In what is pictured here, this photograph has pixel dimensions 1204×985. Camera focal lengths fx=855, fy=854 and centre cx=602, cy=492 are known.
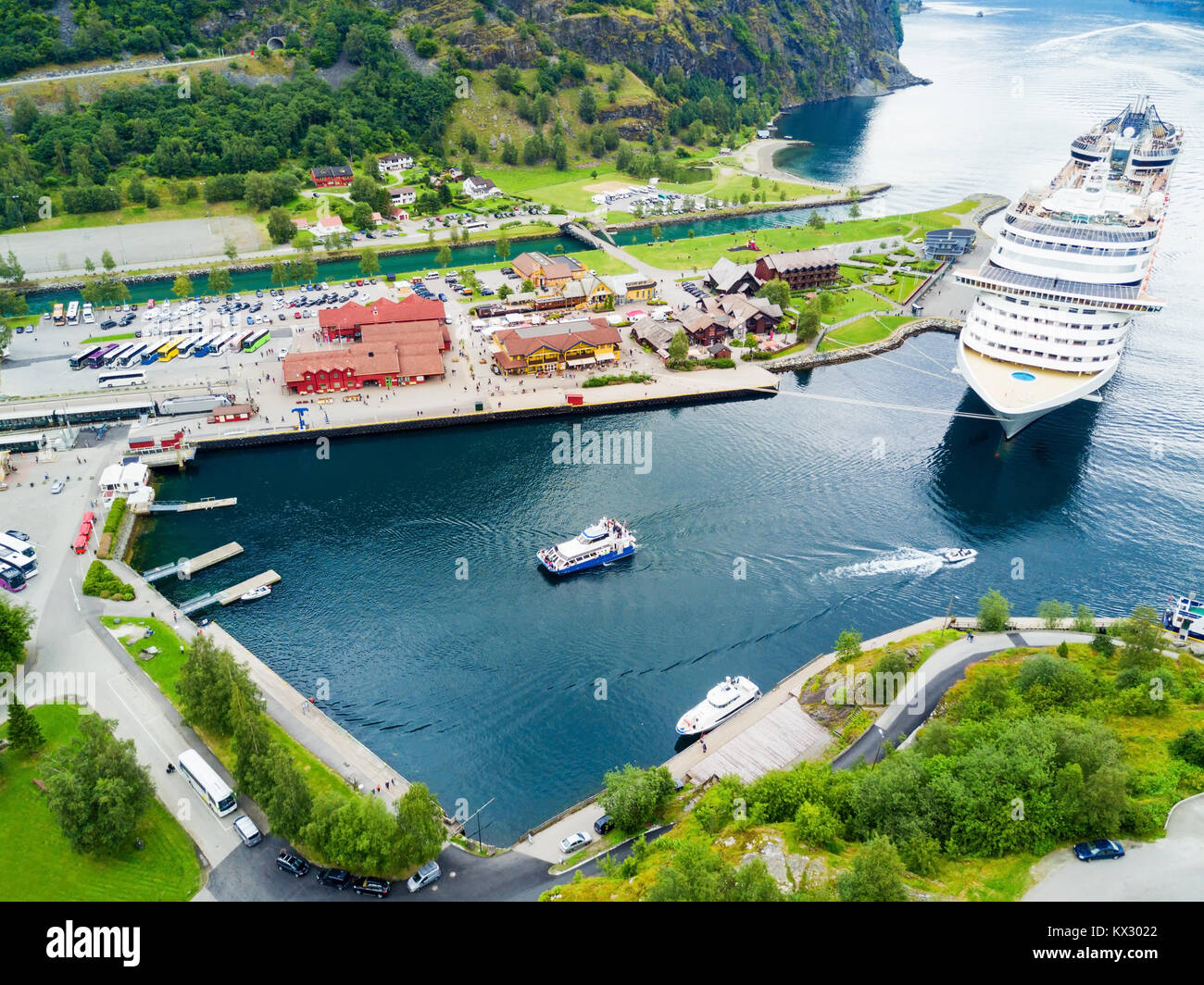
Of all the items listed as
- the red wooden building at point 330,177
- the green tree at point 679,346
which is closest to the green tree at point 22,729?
the green tree at point 679,346

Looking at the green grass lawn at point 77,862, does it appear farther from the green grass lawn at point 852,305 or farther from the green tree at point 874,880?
the green grass lawn at point 852,305

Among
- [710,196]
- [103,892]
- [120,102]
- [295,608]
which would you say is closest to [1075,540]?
[295,608]

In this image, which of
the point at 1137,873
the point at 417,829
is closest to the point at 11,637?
the point at 417,829

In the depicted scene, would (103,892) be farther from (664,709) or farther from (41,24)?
(41,24)

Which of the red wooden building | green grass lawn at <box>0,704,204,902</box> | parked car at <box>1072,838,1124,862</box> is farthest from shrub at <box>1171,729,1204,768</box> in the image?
the red wooden building

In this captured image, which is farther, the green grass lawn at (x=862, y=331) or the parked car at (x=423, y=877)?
the green grass lawn at (x=862, y=331)

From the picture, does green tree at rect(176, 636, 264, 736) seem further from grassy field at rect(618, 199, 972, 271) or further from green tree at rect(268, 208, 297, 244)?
green tree at rect(268, 208, 297, 244)

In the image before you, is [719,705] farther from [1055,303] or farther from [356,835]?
[1055,303]
